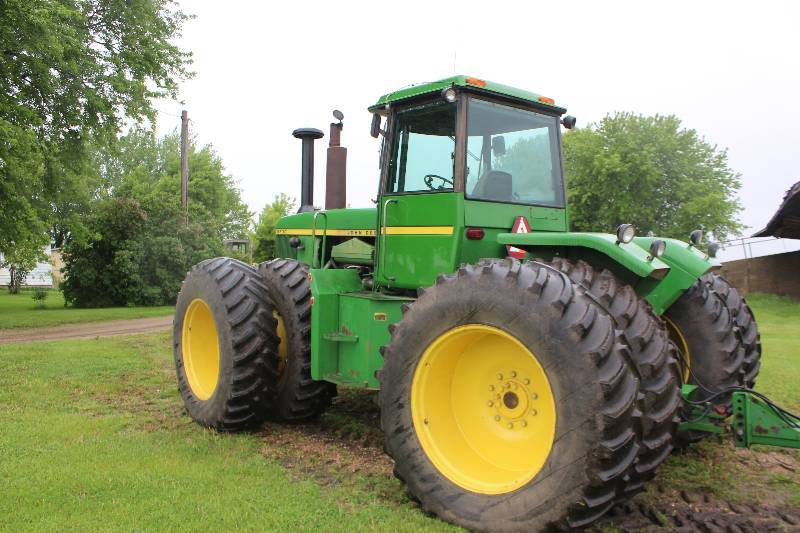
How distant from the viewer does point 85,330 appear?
631 inches

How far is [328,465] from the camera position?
482cm

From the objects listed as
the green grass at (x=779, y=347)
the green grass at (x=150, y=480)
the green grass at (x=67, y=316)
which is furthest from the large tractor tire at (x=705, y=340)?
the green grass at (x=67, y=316)

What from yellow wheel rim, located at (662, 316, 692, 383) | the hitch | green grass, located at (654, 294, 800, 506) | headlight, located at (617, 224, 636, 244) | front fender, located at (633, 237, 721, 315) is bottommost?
green grass, located at (654, 294, 800, 506)

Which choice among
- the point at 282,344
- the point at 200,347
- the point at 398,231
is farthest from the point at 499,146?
the point at 200,347

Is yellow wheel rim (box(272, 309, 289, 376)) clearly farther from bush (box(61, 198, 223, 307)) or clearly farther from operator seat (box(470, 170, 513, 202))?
bush (box(61, 198, 223, 307))

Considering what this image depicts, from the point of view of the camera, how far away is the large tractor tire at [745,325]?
209 inches

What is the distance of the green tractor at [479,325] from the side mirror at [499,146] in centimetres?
1

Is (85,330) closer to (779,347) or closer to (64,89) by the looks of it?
(64,89)

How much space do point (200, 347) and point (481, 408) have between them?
11.0 ft

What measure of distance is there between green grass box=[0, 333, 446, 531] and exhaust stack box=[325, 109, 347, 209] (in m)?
2.28

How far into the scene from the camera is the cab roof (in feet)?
15.3

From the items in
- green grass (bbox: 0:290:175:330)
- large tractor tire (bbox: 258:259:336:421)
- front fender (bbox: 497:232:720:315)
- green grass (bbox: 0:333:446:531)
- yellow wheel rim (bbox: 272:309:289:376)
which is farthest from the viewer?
green grass (bbox: 0:290:175:330)

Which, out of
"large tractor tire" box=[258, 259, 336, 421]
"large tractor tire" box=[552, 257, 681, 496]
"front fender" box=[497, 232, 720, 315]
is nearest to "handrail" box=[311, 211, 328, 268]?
"large tractor tire" box=[258, 259, 336, 421]

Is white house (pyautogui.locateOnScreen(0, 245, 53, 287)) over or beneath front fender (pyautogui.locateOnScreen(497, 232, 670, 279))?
beneath
